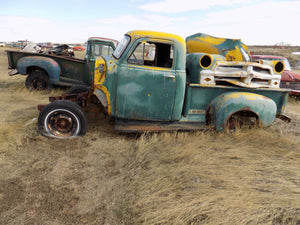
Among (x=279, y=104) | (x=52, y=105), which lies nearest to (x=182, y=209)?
(x=52, y=105)

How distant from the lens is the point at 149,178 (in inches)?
103

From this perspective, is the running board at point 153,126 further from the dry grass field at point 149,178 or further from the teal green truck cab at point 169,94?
the dry grass field at point 149,178

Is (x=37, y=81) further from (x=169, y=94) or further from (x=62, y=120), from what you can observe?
(x=169, y=94)

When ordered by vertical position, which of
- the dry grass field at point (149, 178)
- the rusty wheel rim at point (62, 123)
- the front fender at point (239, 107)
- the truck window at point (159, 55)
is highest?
the truck window at point (159, 55)

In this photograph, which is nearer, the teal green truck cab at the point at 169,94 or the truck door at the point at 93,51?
the teal green truck cab at the point at 169,94

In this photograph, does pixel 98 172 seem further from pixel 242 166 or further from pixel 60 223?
pixel 242 166

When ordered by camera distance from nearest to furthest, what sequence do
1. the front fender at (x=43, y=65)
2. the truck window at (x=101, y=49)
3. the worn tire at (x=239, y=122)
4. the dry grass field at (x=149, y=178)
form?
the dry grass field at (x=149, y=178)
the worn tire at (x=239, y=122)
the front fender at (x=43, y=65)
the truck window at (x=101, y=49)

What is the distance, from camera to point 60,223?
6.53 ft

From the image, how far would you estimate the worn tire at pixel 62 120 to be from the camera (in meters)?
3.48

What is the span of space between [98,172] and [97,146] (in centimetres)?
74

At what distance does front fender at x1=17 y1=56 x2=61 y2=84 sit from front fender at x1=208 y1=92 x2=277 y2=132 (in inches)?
204

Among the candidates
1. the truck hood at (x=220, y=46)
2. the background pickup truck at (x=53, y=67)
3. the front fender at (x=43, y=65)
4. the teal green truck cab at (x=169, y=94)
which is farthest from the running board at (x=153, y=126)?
the front fender at (x=43, y=65)

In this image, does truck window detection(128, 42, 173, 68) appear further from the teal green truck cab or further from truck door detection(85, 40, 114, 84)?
truck door detection(85, 40, 114, 84)

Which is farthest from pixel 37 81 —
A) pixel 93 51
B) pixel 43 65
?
pixel 93 51
